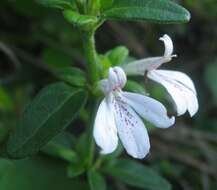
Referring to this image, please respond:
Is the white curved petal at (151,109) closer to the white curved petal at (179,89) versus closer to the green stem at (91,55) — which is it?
the white curved petal at (179,89)

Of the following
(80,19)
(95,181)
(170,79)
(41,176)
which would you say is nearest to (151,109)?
(170,79)

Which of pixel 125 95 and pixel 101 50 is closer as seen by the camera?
pixel 125 95

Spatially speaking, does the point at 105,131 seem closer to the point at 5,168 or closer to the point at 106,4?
the point at 106,4

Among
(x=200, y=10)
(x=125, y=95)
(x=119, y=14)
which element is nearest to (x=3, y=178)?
(x=125, y=95)

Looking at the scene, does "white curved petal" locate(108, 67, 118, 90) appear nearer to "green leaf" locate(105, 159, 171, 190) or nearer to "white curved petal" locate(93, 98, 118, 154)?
"white curved petal" locate(93, 98, 118, 154)

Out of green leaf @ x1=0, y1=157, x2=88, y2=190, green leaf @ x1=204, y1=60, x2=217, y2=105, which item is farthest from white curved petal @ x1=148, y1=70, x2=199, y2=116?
green leaf @ x1=204, y1=60, x2=217, y2=105

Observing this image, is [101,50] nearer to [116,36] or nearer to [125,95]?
[116,36]

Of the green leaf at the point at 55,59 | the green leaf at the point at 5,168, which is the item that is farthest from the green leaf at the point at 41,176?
the green leaf at the point at 55,59
